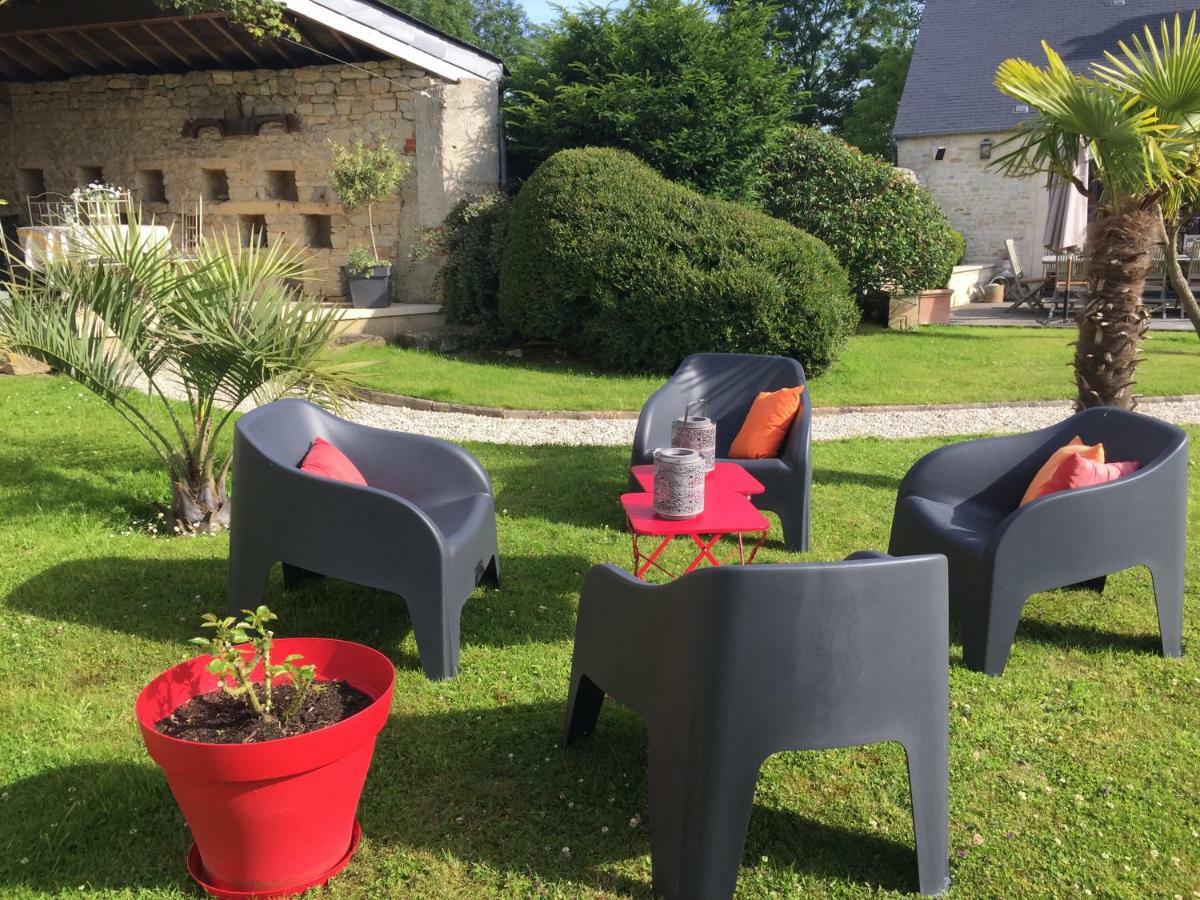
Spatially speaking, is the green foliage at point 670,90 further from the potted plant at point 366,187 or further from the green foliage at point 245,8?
the green foliage at point 245,8

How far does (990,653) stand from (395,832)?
7.43 feet

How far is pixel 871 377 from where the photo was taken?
992 centimetres

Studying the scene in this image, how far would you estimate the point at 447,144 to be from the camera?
1248cm

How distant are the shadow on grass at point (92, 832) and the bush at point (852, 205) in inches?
438

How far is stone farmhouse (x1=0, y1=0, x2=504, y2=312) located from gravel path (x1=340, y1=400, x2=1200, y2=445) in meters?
4.63

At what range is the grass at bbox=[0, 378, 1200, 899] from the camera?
8.52 ft

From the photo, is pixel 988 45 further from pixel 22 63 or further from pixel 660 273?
pixel 22 63

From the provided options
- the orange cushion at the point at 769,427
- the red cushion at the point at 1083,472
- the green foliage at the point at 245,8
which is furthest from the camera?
the green foliage at the point at 245,8

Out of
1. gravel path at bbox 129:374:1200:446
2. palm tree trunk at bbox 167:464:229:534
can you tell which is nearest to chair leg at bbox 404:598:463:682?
palm tree trunk at bbox 167:464:229:534

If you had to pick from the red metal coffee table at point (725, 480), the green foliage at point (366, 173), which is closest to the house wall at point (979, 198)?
the green foliage at point (366, 173)

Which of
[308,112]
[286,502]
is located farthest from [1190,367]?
[308,112]

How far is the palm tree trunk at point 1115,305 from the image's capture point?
210 inches

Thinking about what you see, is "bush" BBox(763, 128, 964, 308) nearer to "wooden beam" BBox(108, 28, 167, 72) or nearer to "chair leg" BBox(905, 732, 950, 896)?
"wooden beam" BBox(108, 28, 167, 72)

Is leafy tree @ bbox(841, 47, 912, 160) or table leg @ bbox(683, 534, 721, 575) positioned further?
leafy tree @ bbox(841, 47, 912, 160)
